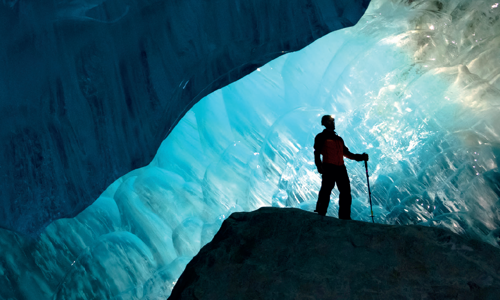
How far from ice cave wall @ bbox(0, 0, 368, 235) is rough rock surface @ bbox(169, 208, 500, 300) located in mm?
2121

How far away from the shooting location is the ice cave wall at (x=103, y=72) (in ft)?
13.4

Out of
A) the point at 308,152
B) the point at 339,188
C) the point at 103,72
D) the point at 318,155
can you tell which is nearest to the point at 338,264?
the point at 339,188

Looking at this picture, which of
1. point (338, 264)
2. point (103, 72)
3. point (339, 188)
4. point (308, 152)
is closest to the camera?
point (338, 264)

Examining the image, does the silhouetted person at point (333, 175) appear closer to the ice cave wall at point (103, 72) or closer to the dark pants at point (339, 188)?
the dark pants at point (339, 188)

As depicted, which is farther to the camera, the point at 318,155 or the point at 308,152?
the point at 308,152

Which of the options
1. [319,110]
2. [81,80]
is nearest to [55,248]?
[81,80]

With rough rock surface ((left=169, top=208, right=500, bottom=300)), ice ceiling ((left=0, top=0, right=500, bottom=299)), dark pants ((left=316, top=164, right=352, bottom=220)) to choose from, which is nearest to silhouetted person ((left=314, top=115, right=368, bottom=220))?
dark pants ((left=316, top=164, right=352, bottom=220))

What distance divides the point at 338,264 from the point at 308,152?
9.00 ft

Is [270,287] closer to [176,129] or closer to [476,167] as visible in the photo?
[476,167]

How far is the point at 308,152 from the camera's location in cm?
527

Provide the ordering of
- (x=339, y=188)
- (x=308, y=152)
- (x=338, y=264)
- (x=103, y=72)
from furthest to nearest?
(x=308, y=152) < (x=103, y=72) < (x=339, y=188) < (x=338, y=264)

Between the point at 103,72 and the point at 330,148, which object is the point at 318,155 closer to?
the point at 330,148

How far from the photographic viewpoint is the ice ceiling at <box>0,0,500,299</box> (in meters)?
4.37

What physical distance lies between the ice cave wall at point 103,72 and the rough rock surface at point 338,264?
212 cm
